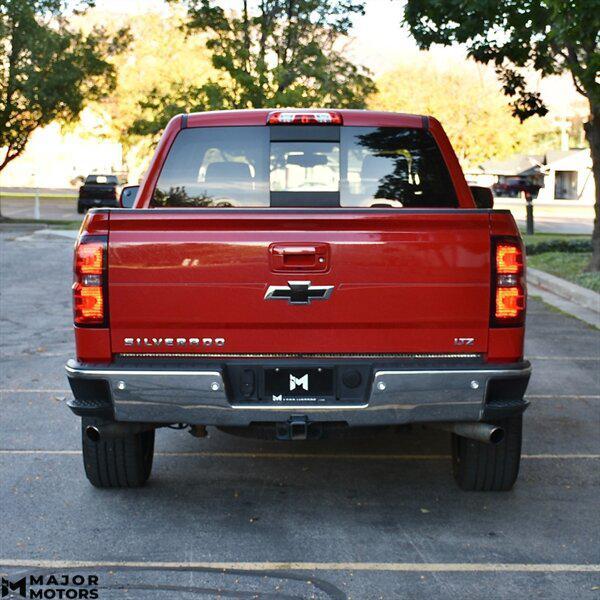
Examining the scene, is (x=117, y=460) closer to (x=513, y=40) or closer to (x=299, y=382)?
(x=299, y=382)

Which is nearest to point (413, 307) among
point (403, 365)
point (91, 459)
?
point (403, 365)

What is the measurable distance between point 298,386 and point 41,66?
30.0m

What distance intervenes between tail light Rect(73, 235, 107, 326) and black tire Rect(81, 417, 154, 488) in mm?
896

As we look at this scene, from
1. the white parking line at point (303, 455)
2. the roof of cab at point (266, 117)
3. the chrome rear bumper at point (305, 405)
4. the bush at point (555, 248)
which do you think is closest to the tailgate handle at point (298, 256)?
the chrome rear bumper at point (305, 405)

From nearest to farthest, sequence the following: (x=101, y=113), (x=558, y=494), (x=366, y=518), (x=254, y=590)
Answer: (x=254, y=590) → (x=366, y=518) → (x=558, y=494) → (x=101, y=113)

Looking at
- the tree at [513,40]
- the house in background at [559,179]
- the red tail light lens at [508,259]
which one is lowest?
the house in background at [559,179]

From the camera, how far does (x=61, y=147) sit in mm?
87500

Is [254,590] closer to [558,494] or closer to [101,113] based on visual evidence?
[558,494]

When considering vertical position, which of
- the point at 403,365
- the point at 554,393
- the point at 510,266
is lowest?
the point at 554,393

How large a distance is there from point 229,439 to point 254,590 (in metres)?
2.84

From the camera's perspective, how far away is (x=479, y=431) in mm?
5504

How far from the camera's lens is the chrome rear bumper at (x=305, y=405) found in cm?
522

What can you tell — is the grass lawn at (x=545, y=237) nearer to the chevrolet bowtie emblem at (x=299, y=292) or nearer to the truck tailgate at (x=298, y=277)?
the truck tailgate at (x=298, y=277)

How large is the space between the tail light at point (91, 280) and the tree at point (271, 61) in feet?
74.7
